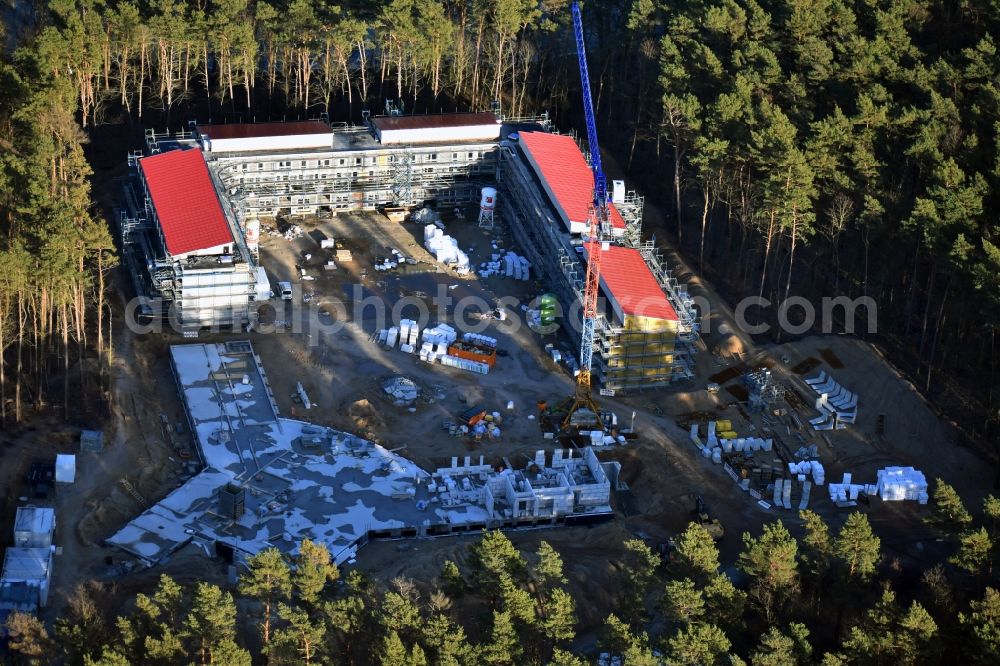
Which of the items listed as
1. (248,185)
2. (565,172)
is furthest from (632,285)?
(248,185)

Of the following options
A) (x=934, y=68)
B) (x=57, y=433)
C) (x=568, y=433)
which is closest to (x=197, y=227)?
(x=57, y=433)

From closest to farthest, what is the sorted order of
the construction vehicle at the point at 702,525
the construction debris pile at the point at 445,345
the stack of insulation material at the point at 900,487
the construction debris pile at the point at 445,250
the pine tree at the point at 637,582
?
1. the pine tree at the point at 637,582
2. the construction vehicle at the point at 702,525
3. the stack of insulation material at the point at 900,487
4. the construction debris pile at the point at 445,345
5. the construction debris pile at the point at 445,250

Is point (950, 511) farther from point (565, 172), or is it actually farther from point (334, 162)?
point (334, 162)

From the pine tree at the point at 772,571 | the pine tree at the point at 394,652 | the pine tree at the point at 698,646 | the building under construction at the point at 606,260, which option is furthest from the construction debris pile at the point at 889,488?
the pine tree at the point at 394,652

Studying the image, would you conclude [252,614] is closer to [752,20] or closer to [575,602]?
[575,602]

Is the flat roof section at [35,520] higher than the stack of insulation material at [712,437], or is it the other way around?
the stack of insulation material at [712,437]

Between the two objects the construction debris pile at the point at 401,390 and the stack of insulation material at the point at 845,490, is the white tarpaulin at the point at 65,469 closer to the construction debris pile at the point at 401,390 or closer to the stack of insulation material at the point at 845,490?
the construction debris pile at the point at 401,390
